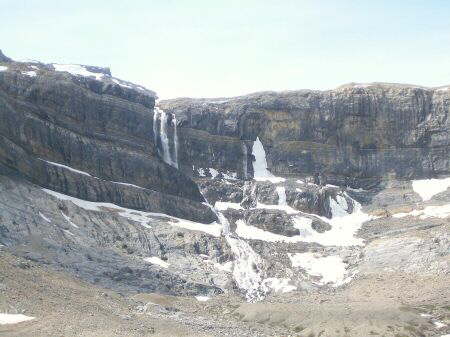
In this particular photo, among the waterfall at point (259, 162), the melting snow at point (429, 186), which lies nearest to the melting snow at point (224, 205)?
the waterfall at point (259, 162)

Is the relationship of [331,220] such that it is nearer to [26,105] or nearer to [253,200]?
[253,200]

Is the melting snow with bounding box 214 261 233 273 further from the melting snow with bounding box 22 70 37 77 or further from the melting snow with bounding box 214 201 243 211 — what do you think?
the melting snow with bounding box 22 70 37 77

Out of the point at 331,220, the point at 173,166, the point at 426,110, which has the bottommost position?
the point at 331,220

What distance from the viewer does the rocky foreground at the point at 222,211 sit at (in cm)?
5606

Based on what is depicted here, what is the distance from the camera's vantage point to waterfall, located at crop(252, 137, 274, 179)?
352ft

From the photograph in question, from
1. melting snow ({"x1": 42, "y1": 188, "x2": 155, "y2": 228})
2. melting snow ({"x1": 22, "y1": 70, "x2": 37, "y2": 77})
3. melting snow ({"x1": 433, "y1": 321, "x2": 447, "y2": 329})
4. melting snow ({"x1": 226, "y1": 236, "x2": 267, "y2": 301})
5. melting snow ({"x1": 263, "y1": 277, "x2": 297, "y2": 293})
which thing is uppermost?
melting snow ({"x1": 22, "y1": 70, "x2": 37, "y2": 77})

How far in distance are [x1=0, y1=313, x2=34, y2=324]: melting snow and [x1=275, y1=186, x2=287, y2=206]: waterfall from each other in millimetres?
59087

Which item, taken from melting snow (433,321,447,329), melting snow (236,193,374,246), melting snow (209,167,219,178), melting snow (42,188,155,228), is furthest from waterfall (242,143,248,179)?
melting snow (433,321,447,329)

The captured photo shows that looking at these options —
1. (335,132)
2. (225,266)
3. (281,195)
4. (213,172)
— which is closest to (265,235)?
(281,195)

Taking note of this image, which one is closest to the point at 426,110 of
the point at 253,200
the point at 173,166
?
the point at 253,200

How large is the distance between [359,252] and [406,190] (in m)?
25.8

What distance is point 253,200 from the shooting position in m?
100

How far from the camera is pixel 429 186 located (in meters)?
101

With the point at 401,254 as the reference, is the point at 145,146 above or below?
above
